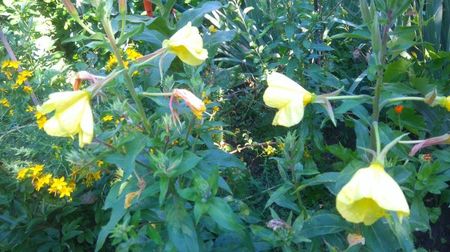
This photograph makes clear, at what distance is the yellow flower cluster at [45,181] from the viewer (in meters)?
2.06

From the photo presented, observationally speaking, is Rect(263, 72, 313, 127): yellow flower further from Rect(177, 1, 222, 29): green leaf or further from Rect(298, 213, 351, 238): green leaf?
Rect(177, 1, 222, 29): green leaf

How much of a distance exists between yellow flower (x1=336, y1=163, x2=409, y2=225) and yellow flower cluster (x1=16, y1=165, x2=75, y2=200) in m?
1.37

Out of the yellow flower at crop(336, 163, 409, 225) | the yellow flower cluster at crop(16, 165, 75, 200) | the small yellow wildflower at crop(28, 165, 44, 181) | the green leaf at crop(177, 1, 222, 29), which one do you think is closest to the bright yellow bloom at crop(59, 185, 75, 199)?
the yellow flower cluster at crop(16, 165, 75, 200)

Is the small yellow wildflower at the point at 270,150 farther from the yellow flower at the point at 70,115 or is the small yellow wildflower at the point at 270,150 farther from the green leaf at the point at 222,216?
the yellow flower at the point at 70,115

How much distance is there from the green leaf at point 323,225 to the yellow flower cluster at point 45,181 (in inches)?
39.8

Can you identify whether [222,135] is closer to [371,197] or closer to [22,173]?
[22,173]

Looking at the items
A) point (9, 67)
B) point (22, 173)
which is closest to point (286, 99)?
point (22, 173)

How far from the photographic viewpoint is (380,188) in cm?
98

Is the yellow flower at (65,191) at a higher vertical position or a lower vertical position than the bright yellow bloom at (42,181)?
lower

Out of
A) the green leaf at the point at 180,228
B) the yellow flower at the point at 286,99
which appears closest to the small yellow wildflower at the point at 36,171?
the green leaf at the point at 180,228

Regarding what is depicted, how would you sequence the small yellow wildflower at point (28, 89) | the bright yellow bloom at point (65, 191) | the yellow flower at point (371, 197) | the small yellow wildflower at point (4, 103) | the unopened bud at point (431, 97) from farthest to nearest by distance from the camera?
the small yellow wildflower at point (4, 103)
the small yellow wildflower at point (28, 89)
the bright yellow bloom at point (65, 191)
the unopened bud at point (431, 97)
the yellow flower at point (371, 197)

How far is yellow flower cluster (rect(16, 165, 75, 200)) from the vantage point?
2.06m

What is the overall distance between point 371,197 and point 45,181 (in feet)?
4.94

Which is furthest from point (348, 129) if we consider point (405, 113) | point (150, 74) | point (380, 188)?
point (380, 188)
